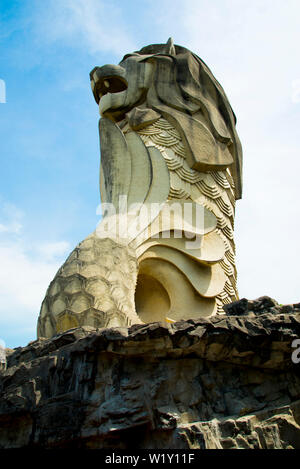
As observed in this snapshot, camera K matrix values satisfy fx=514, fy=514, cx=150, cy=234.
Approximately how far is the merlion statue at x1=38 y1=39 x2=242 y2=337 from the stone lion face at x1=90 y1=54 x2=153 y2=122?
0.6 inches

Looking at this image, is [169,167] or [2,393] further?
[169,167]

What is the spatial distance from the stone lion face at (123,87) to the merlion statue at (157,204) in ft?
0.05

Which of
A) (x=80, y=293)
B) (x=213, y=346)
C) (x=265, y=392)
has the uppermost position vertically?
(x=80, y=293)

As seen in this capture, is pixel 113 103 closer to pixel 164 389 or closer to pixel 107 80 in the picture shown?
pixel 107 80

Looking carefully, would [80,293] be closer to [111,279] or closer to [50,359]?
[111,279]

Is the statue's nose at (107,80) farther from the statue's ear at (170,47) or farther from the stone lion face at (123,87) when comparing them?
the statue's ear at (170,47)

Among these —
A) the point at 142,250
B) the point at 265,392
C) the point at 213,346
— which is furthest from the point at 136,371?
the point at 142,250

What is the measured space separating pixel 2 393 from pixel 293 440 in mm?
2244

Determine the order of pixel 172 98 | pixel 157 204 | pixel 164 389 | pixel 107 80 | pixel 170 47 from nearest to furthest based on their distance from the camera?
pixel 164 389
pixel 157 204
pixel 107 80
pixel 172 98
pixel 170 47

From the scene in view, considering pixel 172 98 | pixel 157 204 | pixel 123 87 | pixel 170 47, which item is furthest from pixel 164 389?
pixel 170 47

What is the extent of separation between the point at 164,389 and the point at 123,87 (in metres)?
5.29

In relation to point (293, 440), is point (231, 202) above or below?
above

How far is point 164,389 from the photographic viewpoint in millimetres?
3744

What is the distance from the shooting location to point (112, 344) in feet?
12.5
